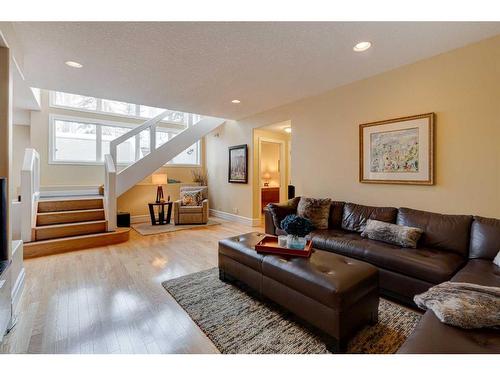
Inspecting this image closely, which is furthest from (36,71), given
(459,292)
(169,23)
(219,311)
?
(459,292)

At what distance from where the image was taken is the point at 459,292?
136 centimetres

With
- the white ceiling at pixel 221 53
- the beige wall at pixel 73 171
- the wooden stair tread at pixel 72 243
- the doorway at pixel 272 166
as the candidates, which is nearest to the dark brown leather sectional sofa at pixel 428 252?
the white ceiling at pixel 221 53

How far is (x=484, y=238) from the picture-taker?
2143mm

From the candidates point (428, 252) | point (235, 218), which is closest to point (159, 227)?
point (235, 218)

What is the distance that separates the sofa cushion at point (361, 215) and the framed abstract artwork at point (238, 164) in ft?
9.21

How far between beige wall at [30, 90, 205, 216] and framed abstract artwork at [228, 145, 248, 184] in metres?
1.80

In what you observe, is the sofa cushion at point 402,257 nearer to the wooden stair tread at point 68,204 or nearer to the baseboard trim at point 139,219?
A: the wooden stair tread at point 68,204

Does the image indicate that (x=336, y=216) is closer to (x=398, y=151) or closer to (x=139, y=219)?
(x=398, y=151)

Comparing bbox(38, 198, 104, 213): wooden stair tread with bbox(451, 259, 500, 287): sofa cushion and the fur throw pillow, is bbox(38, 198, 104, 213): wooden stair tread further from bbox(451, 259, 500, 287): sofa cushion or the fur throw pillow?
bbox(451, 259, 500, 287): sofa cushion

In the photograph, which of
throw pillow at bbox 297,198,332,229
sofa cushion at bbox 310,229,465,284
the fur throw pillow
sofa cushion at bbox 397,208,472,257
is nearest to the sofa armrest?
throw pillow at bbox 297,198,332,229

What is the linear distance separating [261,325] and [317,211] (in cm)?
188

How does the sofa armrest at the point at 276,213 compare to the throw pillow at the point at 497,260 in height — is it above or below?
above

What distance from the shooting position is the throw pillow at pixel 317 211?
3.28 metres
